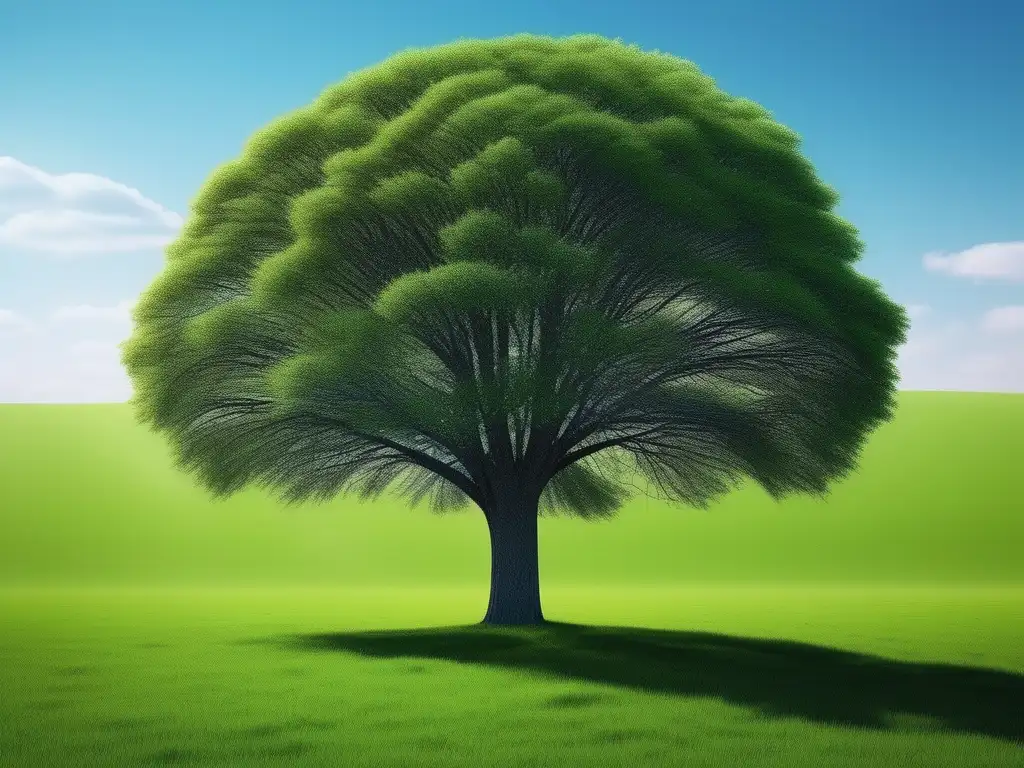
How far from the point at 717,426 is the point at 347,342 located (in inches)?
306

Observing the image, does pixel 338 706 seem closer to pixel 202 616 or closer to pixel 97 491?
pixel 202 616

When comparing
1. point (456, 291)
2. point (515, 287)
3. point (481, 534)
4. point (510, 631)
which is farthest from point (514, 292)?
point (481, 534)

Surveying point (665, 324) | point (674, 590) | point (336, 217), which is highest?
point (336, 217)

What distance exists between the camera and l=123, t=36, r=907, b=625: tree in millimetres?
18609

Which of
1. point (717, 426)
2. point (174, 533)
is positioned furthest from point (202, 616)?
point (174, 533)

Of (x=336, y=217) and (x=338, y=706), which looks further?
(x=336, y=217)

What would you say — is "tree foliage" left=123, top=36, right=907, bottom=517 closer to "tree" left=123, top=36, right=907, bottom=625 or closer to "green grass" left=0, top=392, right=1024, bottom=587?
"tree" left=123, top=36, right=907, bottom=625

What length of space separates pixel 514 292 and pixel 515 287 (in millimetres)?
112

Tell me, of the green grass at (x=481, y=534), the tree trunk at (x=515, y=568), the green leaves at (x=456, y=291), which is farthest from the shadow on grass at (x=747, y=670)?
the green grass at (x=481, y=534)

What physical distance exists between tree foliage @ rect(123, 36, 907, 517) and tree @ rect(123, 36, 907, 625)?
0.05 m

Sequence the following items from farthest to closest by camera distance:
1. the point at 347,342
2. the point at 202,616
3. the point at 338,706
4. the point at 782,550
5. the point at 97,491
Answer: the point at 97,491
the point at 782,550
the point at 202,616
the point at 347,342
the point at 338,706

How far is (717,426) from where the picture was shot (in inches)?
835

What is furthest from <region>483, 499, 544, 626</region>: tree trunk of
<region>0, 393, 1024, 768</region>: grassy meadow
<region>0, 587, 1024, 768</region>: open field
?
<region>0, 393, 1024, 768</region>: grassy meadow

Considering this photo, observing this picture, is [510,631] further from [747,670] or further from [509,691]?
[509,691]
